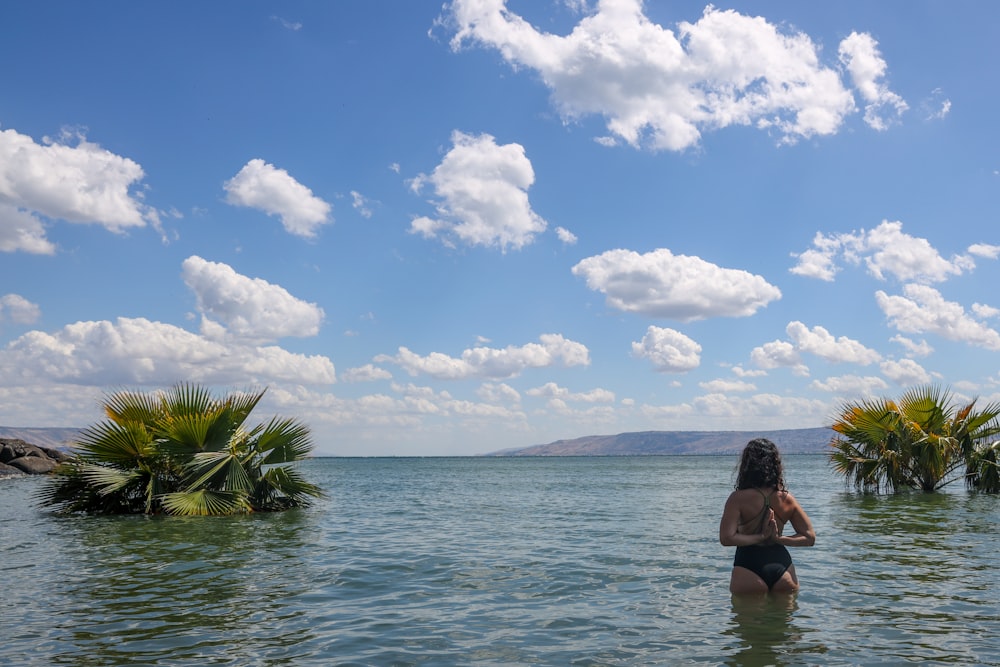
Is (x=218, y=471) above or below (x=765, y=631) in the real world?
above

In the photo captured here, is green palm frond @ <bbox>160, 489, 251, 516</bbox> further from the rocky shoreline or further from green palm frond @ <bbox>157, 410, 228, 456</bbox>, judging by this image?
the rocky shoreline

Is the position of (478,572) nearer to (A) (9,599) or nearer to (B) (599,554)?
(B) (599,554)

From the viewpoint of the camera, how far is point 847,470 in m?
28.9

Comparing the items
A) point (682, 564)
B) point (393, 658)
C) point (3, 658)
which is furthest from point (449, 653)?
point (682, 564)

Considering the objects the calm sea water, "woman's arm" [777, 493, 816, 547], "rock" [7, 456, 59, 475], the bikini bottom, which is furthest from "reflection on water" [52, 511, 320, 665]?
"rock" [7, 456, 59, 475]

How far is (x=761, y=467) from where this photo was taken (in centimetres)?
788

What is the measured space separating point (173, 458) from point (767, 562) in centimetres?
1755

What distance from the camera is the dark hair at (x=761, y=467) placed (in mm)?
7879

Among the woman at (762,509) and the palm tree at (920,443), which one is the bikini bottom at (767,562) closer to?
the woman at (762,509)

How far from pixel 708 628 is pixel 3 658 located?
24.6ft

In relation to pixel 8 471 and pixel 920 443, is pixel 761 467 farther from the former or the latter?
pixel 8 471

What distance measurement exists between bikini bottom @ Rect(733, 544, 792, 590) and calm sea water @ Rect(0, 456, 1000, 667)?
407mm

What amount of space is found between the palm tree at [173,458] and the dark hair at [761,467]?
15892 millimetres

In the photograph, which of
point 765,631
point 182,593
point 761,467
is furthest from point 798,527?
point 182,593
